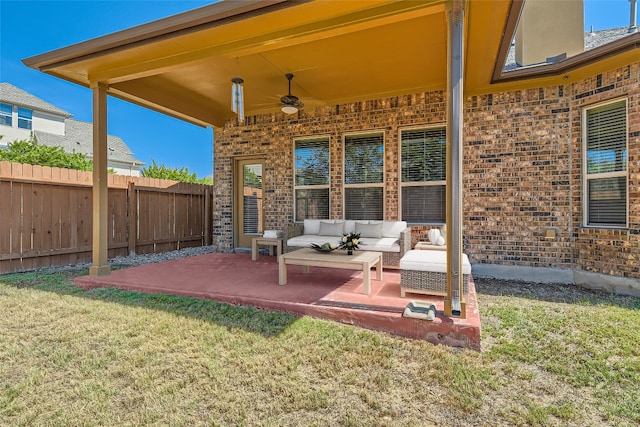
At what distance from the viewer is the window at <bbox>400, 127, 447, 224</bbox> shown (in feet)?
19.7

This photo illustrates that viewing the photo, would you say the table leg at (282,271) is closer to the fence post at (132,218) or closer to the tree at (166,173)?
the fence post at (132,218)

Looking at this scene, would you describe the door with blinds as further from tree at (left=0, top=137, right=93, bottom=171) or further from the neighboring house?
the neighboring house

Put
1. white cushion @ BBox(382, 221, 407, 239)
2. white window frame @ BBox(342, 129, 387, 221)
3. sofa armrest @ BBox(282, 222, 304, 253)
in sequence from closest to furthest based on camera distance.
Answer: white cushion @ BBox(382, 221, 407, 239) → sofa armrest @ BBox(282, 222, 304, 253) → white window frame @ BBox(342, 129, 387, 221)

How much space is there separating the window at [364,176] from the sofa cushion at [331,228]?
1.57 ft

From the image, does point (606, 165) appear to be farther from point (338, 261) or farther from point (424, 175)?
point (338, 261)

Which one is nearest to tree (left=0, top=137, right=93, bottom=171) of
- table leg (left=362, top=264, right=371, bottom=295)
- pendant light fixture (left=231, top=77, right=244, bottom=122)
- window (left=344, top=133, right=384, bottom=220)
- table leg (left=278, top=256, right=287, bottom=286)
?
pendant light fixture (left=231, top=77, right=244, bottom=122)

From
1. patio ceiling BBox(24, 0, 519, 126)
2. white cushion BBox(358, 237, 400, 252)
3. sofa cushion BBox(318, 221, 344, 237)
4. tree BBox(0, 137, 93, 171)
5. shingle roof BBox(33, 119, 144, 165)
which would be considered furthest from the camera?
shingle roof BBox(33, 119, 144, 165)

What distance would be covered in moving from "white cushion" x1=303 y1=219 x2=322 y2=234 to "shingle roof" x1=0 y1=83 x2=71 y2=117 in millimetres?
20170

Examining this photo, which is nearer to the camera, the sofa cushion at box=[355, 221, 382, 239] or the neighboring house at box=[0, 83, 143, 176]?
the sofa cushion at box=[355, 221, 382, 239]

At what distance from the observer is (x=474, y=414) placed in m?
1.97

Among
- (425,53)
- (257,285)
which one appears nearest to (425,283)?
(257,285)

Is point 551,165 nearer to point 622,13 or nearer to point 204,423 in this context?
point 622,13

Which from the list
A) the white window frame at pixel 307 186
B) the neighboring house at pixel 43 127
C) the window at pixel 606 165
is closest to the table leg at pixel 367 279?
the white window frame at pixel 307 186

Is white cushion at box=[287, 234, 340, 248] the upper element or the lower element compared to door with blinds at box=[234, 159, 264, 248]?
lower
